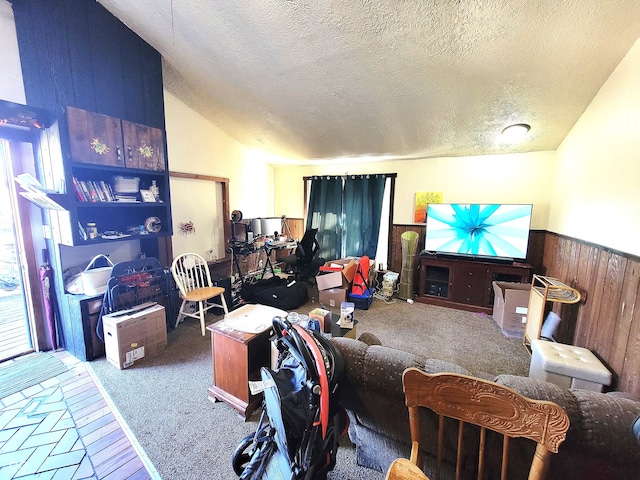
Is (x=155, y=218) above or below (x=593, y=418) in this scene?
above

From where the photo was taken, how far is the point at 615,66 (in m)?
2.04

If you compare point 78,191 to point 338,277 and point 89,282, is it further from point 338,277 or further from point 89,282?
point 338,277

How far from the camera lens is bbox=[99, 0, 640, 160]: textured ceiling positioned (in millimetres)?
1789

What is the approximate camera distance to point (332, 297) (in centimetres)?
369

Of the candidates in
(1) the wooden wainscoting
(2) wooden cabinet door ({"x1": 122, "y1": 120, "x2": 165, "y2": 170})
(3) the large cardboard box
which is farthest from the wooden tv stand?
(2) wooden cabinet door ({"x1": 122, "y1": 120, "x2": 165, "y2": 170})

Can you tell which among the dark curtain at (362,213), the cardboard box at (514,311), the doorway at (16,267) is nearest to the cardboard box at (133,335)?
the doorway at (16,267)

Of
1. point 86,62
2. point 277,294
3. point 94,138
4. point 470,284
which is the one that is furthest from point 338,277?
point 86,62

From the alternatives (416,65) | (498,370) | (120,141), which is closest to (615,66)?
(416,65)

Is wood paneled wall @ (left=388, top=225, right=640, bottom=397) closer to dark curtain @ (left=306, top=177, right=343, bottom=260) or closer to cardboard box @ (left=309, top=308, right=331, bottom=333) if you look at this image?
cardboard box @ (left=309, top=308, right=331, bottom=333)

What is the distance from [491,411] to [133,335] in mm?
2667

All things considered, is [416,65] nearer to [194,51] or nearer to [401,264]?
[194,51]

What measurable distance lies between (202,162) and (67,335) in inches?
96.1

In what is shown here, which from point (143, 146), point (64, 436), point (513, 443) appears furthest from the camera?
point (143, 146)

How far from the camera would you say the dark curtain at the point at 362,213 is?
14.7ft
